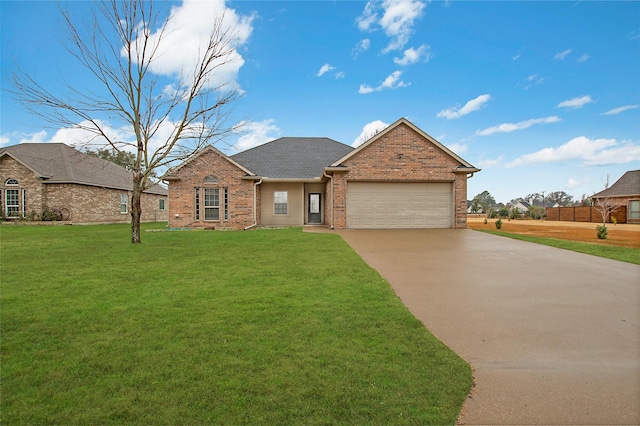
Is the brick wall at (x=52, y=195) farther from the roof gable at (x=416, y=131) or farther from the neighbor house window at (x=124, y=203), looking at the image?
the roof gable at (x=416, y=131)

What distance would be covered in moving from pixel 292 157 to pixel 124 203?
655 inches

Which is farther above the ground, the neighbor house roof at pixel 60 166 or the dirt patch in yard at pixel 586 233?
the neighbor house roof at pixel 60 166

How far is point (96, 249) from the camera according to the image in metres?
10.1

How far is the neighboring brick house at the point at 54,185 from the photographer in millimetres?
21938

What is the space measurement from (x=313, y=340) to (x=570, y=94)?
18.8 m

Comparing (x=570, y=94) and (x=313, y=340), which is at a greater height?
(x=570, y=94)

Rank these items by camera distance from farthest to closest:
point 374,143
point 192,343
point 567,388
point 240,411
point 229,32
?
point 374,143 < point 229,32 < point 192,343 < point 567,388 < point 240,411

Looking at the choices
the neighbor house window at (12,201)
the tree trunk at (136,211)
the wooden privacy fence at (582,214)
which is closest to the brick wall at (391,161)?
the tree trunk at (136,211)

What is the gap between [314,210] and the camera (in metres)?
21.0

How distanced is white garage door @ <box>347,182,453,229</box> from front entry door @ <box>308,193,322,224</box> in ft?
15.8

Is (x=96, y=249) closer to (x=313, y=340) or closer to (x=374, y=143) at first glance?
(x=313, y=340)

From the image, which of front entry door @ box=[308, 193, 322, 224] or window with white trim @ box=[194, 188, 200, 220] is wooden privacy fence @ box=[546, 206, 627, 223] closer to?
front entry door @ box=[308, 193, 322, 224]

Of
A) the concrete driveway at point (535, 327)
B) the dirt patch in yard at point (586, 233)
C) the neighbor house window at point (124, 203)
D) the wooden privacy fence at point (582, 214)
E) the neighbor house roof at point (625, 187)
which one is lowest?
the concrete driveway at point (535, 327)

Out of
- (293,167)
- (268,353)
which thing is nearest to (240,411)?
(268,353)
